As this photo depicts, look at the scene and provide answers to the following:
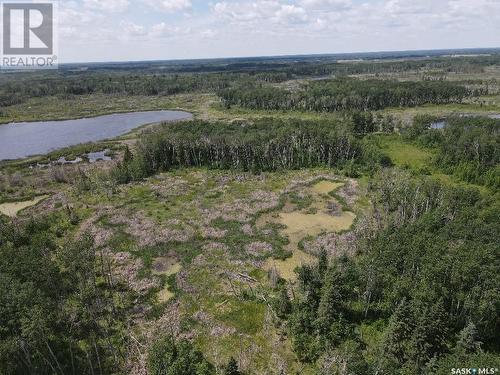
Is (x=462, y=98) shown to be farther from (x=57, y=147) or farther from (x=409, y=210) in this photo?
(x=57, y=147)

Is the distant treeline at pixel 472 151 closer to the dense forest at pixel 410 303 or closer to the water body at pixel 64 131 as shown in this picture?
the dense forest at pixel 410 303

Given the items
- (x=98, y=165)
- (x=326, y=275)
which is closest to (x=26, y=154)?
(x=98, y=165)

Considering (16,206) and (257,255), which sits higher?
(16,206)

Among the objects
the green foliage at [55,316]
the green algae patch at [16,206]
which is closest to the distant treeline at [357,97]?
the green algae patch at [16,206]

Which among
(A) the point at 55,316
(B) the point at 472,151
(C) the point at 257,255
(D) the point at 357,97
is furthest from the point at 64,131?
(B) the point at 472,151

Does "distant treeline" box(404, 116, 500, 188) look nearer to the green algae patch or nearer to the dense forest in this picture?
the dense forest

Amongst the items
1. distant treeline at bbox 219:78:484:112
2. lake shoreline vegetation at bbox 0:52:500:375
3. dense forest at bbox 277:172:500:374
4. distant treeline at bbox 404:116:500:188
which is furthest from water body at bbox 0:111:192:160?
distant treeline at bbox 404:116:500:188

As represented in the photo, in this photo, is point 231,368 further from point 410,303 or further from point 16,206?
point 16,206
